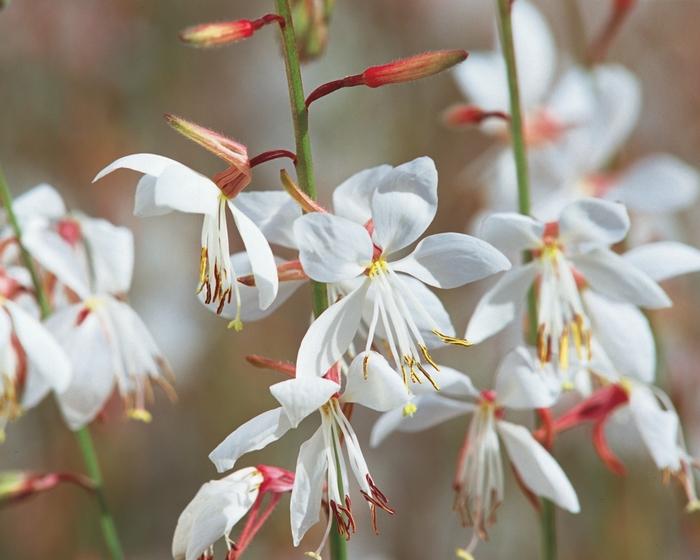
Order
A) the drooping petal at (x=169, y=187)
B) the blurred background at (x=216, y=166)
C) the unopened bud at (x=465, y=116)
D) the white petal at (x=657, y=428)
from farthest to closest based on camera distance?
1. the blurred background at (x=216, y=166)
2. the unopened bud at (x=465, y=116)
3. the white petal at (x=657, y=428)
4. the drooping petal at (x=169, y=187)

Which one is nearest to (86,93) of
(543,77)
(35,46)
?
(35,46)

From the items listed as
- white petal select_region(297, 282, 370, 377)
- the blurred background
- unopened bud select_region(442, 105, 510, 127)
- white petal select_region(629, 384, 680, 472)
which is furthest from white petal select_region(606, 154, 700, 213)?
white petal select_region(297, 282, 370, 377)

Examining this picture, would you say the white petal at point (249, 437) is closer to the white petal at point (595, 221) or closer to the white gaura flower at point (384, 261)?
the white gaura flower at point (384, 261)

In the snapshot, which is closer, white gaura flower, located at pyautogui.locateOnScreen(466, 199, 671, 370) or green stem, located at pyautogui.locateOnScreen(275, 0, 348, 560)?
green stem, located at pyautogui.locateOnScreen(275, 0, 348, 560)

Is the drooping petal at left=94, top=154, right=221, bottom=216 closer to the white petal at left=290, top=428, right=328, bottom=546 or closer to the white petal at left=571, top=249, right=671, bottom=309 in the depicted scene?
the white petal at left=290, top=428, right=328, bottom=546

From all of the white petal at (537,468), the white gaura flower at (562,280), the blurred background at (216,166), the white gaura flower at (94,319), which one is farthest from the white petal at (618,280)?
the blurred background at (216,166)

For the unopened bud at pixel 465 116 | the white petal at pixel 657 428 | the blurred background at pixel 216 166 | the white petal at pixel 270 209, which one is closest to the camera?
the white petal at pixel 270 209

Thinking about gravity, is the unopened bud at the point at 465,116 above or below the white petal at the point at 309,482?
above

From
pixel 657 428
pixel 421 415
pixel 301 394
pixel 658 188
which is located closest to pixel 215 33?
pixel 301 394
